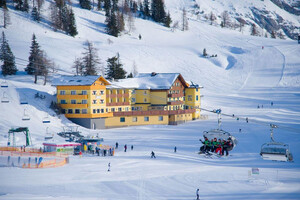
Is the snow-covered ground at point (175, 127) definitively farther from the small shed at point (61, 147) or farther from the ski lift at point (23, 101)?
the small shed at point (61, 147)

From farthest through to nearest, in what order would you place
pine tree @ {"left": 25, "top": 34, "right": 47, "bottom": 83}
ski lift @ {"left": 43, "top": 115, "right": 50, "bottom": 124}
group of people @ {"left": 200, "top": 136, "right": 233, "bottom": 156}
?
pine tree @ {"left": 25, "top": 34, "right": 47, "bottom": 83}, ski lift @ {"left": 43, "top": 115, "right": 50, "bottom": 124}, group of people @ {"left": 200, "top": 136, "right": 233, "bottom": 156}

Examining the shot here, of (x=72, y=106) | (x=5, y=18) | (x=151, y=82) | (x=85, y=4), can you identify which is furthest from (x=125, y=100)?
(x=85, y=4)

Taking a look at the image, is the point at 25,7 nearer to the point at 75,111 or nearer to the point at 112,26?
the point at 112,26

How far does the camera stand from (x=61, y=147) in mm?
44531

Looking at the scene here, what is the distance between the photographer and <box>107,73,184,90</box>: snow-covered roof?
73.6 meters

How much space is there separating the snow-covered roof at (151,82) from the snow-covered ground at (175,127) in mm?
9406

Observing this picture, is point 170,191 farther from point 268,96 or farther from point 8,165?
point 268,96

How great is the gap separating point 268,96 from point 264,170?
61895mm

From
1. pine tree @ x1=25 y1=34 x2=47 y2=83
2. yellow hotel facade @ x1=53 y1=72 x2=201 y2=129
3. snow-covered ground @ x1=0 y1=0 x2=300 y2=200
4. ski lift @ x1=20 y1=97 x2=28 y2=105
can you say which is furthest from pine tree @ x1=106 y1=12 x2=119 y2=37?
ski lift @ x1=20 y1=97 x2=28 y2=105

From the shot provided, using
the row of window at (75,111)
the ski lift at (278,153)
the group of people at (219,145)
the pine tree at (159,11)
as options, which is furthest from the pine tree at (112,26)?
the ski lift at (278,153)

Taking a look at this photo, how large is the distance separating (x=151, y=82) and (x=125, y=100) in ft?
21.0

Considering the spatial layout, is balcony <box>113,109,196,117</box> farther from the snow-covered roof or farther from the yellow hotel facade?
the snow-covered roof

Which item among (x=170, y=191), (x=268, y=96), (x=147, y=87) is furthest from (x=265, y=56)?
(x=170, y=191)

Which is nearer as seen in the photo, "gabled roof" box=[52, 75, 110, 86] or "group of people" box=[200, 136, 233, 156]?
"group of people" box=[200, 136, 233, 156]
